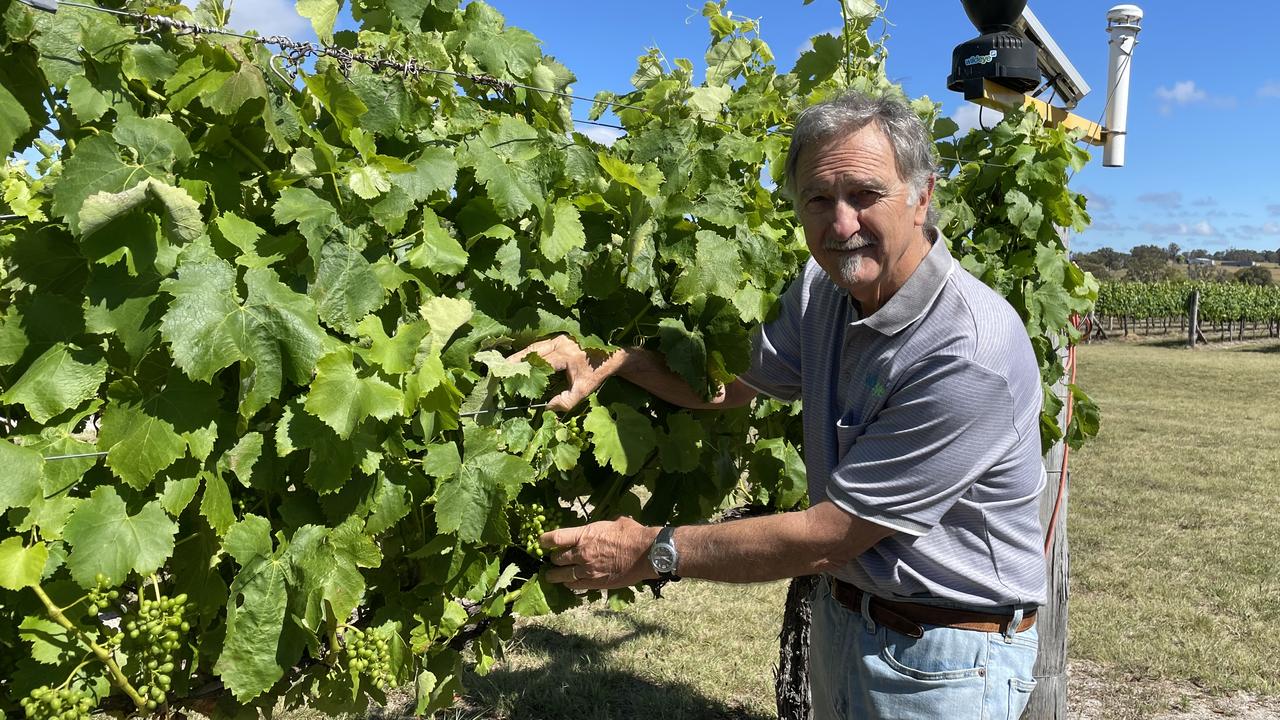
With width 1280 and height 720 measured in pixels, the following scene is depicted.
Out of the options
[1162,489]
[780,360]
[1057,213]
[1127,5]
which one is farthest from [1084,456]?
[780,360]

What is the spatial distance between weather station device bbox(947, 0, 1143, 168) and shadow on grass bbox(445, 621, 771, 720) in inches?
110

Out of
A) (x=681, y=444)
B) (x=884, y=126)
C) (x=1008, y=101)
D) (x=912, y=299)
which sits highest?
(x=1008, y=101)

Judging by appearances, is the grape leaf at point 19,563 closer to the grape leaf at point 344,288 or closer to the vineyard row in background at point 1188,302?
the grape leaf at point 344,288

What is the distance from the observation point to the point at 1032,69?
139 inches

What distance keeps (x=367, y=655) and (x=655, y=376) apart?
873 mm

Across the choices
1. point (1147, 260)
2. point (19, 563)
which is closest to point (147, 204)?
point (19, 563)

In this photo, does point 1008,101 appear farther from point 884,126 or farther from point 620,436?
point 620,436

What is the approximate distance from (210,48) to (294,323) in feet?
1.45

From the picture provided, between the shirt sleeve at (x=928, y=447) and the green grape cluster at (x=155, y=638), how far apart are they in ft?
3.87

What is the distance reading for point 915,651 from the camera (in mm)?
2096

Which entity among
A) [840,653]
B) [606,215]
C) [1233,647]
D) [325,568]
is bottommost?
[1233,647]

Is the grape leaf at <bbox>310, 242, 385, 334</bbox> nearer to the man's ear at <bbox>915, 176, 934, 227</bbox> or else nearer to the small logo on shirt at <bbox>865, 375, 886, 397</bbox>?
the small logo on shirt at <bbox>865, 375, 886, 397</bbox>

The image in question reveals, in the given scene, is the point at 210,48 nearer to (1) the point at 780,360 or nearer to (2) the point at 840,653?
(1) the point at 780,360

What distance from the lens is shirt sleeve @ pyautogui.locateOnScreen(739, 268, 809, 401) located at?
2436 mm
